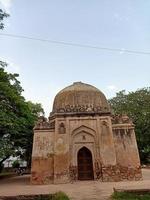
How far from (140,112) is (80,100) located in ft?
49.4

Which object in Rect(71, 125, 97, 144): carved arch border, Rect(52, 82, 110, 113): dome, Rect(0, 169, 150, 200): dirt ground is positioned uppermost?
Rect(52, 82, 110, 113): dome

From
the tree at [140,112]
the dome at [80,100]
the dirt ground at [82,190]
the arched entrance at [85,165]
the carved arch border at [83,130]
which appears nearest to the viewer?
the dirt ground at [82,190]

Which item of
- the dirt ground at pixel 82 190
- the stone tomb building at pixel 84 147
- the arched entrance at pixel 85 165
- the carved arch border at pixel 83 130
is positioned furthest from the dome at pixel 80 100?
the dirt ground at pixel 82 190

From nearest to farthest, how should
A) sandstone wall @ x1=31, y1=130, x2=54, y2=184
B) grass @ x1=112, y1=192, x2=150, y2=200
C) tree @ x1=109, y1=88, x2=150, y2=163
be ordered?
grass @ x1=112, y1=192, x2=150, y2=200 < sandstone wall @ x1=31, y1=130, x2=54, y2=184 < tree @ x1=109, y1=88, x2=150, y2=163

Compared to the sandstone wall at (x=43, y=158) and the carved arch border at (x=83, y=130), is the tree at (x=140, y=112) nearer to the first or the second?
the carved arch border at (x=83, y=130)

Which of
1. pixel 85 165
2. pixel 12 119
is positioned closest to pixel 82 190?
pixel 85 165

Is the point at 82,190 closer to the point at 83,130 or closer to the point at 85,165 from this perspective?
the point at 85,165

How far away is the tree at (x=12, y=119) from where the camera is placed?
15492 mm

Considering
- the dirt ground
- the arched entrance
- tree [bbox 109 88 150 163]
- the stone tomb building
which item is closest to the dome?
the stone tomb building

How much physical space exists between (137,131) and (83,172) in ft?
54.6

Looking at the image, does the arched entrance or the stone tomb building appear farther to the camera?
the arched entrance

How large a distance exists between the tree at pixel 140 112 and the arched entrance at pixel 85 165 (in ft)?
50.9

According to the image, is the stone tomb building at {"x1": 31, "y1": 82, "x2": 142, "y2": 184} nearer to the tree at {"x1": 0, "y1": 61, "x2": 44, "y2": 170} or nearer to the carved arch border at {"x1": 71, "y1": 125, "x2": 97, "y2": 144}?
the carved arch border at {"x1": 71, "y1": 125, "x2": 97, "y2": 144}

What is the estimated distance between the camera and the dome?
51.6 ft
